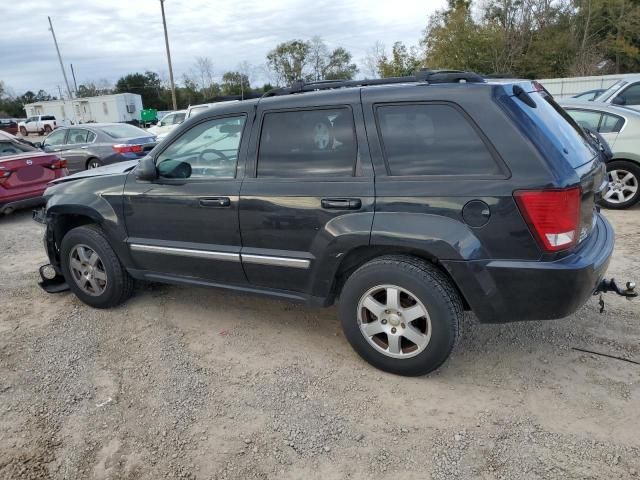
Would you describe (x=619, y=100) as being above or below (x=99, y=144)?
above

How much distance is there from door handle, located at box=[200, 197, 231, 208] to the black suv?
0.05 ft

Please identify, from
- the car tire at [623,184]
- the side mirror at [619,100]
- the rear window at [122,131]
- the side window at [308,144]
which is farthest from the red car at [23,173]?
the side mirror at [619,100]

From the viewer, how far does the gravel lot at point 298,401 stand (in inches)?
97.8

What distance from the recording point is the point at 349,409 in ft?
9.45

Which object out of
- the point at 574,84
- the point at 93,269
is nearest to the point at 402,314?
the point at 93,269

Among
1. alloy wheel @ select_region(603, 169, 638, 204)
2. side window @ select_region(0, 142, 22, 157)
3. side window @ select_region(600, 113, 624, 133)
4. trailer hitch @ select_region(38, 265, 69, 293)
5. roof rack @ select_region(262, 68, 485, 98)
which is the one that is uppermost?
roof rack @ select_region(262, 68, 485, 98)

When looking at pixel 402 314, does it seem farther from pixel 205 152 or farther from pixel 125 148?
pixel 125 148

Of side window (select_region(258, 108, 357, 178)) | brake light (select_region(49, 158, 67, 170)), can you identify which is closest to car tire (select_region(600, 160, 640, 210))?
side window (select_region(258, 108, 357, 178))

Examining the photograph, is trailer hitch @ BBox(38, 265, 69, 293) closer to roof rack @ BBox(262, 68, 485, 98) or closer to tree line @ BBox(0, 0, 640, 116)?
roof rack @ BBox(262, 68, 485, 98)

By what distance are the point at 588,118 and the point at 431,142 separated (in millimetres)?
5426

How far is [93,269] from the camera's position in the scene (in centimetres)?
432

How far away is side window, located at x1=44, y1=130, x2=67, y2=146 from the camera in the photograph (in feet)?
40.4

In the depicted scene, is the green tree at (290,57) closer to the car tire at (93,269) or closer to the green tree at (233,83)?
the green tree at (233,83)

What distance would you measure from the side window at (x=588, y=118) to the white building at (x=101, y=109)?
1604 inches
